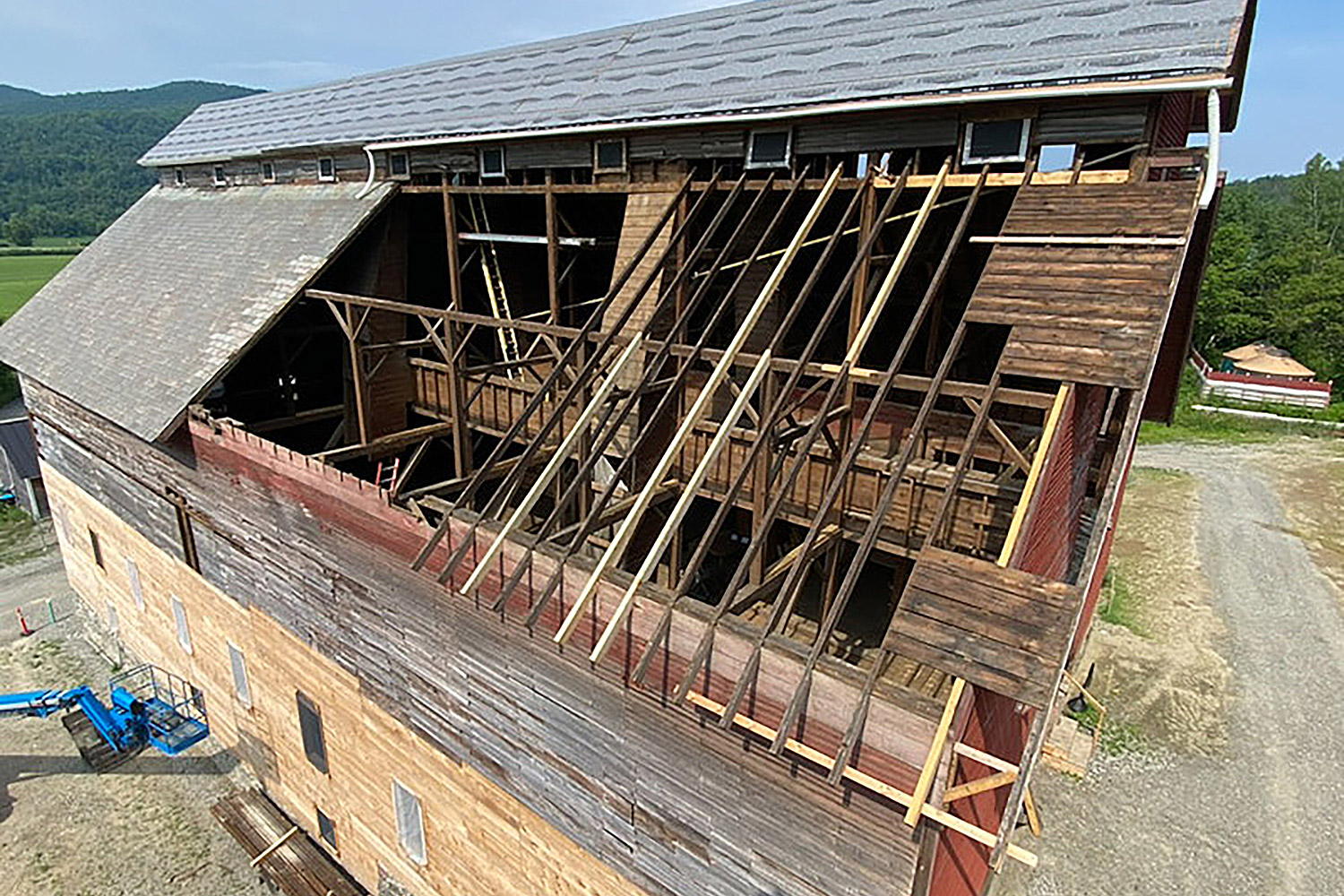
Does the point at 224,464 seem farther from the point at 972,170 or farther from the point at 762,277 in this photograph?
the point at 972,170

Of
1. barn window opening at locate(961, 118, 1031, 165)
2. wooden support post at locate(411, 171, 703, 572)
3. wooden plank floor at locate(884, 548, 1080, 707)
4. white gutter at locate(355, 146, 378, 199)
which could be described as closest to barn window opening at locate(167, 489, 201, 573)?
white gutter at locate(355, 146, 378, 199)

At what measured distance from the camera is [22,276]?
270 ft

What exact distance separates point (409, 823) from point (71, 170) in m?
207

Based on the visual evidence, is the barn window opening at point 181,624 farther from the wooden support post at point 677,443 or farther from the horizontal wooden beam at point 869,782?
the horizontal wooden beam at point 869,782

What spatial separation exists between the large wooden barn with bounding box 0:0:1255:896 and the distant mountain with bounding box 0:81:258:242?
432 ft

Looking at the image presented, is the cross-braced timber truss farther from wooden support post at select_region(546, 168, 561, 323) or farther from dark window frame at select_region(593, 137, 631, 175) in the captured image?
dark window frame at select_region(593, 137, 631, 175)

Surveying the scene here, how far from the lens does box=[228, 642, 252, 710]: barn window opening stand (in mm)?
14203

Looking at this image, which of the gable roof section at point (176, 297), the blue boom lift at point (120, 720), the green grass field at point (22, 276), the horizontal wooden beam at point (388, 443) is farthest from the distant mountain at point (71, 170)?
the horizontal wooden beam at point (388, 443)

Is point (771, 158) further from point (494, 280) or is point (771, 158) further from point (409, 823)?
point (409, 823)

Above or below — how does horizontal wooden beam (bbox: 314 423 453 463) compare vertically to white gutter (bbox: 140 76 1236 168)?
below

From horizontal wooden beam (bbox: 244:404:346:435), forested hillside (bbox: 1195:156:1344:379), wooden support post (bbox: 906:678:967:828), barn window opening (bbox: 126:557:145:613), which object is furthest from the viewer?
forested hillside (bbox: 1195:156:1344:379)

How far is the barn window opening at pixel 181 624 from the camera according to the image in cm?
1597

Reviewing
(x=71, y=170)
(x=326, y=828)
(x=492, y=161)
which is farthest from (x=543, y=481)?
(x=71, y=170)

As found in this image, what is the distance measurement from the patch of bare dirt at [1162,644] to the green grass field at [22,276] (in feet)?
230
